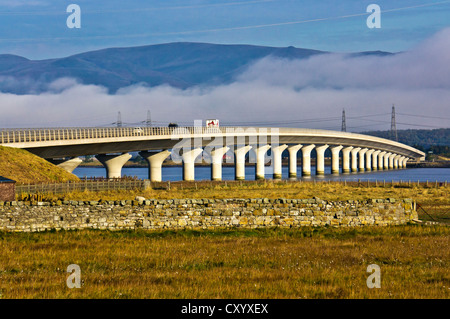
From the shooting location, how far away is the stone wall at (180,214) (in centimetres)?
2994

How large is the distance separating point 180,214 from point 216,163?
85.4 meters

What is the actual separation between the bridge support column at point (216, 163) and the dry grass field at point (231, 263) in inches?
3317

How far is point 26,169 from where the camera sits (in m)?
57.8

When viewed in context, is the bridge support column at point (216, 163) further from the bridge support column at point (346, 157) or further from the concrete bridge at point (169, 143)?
the bridge support column at point (346, 157)

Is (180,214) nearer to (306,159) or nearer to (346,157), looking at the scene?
(306,159)

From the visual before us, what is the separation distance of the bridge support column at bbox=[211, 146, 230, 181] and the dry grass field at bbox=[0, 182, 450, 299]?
276ft

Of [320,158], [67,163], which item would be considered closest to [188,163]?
→ [67,163]

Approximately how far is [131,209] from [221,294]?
15689mm

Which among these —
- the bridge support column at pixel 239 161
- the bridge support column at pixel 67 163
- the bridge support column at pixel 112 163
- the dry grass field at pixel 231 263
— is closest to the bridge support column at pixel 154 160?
the bridge support column at pixel 112 163

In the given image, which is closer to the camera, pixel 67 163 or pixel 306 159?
pixel 67 163

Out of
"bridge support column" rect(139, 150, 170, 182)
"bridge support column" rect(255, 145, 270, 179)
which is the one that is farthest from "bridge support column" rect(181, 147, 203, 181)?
"bridge support column" rect(255, 145, 270, 179)

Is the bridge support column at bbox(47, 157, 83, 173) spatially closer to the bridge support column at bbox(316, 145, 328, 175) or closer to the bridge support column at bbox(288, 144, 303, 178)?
the bridge support column at bbox(288, 144, 303, 178)

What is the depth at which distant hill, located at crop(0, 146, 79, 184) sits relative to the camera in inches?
2167

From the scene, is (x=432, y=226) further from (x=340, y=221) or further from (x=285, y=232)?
(x=285, y=232)
